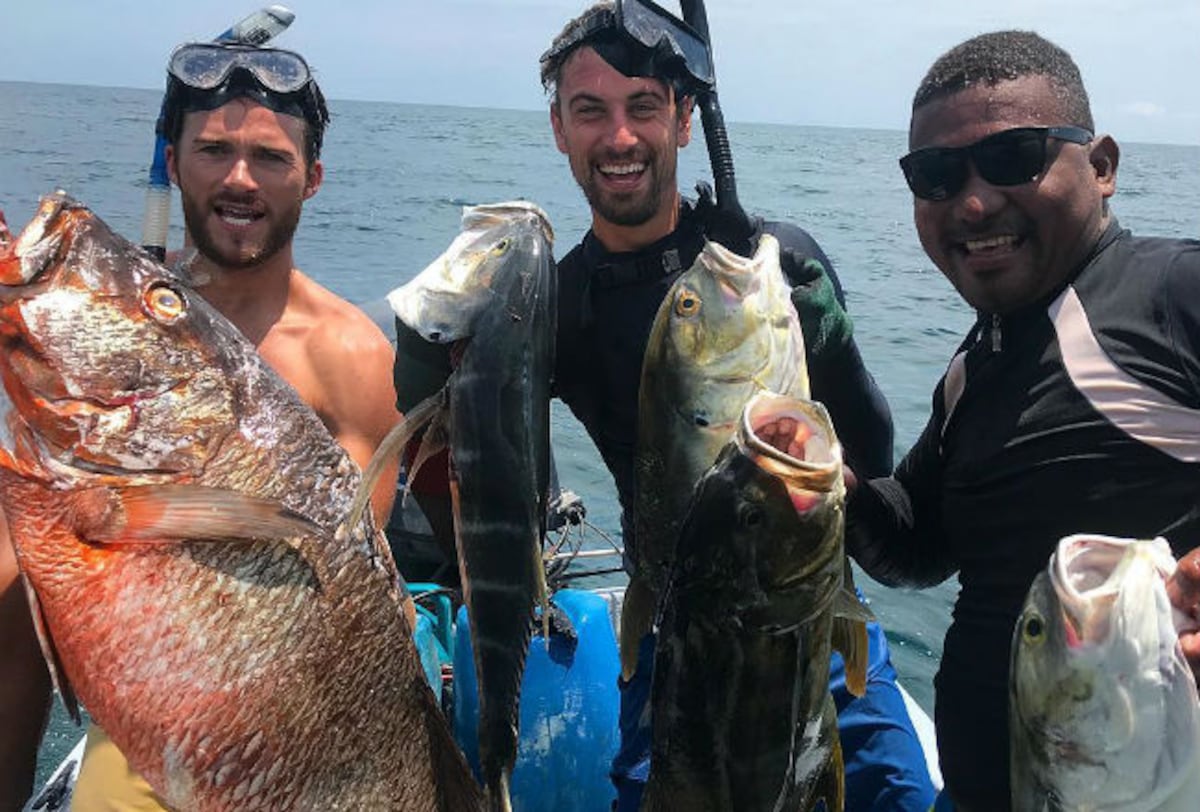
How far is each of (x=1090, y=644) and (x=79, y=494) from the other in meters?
1.99

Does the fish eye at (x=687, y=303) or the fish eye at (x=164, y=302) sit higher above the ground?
the fish eye at (x=687, y=303)

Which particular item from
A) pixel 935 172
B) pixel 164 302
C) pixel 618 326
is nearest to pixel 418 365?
pixel 164 302

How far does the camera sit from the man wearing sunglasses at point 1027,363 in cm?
256

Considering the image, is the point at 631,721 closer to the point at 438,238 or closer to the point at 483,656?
the point at 483,656

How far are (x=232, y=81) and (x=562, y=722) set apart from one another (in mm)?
2980

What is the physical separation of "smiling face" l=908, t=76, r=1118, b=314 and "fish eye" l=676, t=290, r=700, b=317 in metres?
0.93

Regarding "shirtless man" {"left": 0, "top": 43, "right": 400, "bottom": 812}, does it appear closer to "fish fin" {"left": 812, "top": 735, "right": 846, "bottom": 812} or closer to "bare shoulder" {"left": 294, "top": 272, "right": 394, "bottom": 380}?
"bare shoulder" {"left": 294, "top": 272, "right": 394, "bottom": 380}

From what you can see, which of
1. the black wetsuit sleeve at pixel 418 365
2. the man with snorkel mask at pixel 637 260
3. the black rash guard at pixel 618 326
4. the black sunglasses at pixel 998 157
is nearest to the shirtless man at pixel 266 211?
the man with snorkel mask at pixel 637 260

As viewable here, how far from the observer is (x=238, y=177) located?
392 centimetres

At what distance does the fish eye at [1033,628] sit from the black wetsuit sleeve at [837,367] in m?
1.09

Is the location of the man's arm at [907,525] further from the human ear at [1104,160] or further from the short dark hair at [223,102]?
the short dark hair at [223,102]

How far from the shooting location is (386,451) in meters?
2.35

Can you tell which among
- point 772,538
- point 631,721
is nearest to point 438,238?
point 631,721

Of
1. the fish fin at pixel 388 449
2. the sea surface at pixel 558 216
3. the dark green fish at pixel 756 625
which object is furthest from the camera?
the sea surface at pixel 558 216
